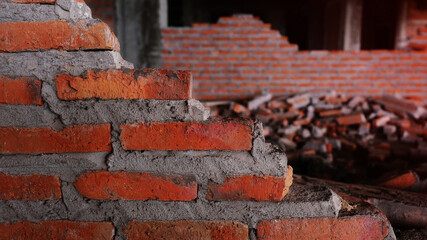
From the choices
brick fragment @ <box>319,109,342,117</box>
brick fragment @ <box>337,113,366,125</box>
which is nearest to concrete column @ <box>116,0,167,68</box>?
brick fragment @ <box>319,109,342,117</box>

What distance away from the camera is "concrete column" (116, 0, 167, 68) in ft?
17.1

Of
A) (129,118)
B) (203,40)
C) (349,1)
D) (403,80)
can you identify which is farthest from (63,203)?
(349,1)

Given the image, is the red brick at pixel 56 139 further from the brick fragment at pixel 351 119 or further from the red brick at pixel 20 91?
the brick fragment at pixel 351 119

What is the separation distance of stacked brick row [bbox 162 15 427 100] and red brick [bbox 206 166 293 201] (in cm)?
464

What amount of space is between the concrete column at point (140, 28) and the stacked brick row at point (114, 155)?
4.30 meters

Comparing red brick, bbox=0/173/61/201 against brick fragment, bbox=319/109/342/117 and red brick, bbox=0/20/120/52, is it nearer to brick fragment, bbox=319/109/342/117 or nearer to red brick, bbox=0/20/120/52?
red brick, bbox=0/20/120/52

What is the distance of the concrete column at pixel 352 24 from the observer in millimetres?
6672

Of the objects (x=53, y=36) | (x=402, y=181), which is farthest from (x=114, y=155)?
(x=402, y=181)

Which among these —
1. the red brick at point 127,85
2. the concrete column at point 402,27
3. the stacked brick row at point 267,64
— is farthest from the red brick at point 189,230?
the concrete column at point 402,27

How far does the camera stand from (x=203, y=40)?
17.8 ft

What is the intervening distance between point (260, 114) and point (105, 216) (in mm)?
3877

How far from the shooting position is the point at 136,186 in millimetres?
1035

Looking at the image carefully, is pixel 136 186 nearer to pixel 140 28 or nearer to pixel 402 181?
pixel 402 181

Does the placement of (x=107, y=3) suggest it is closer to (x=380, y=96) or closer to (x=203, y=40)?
(x=203, y=40)
